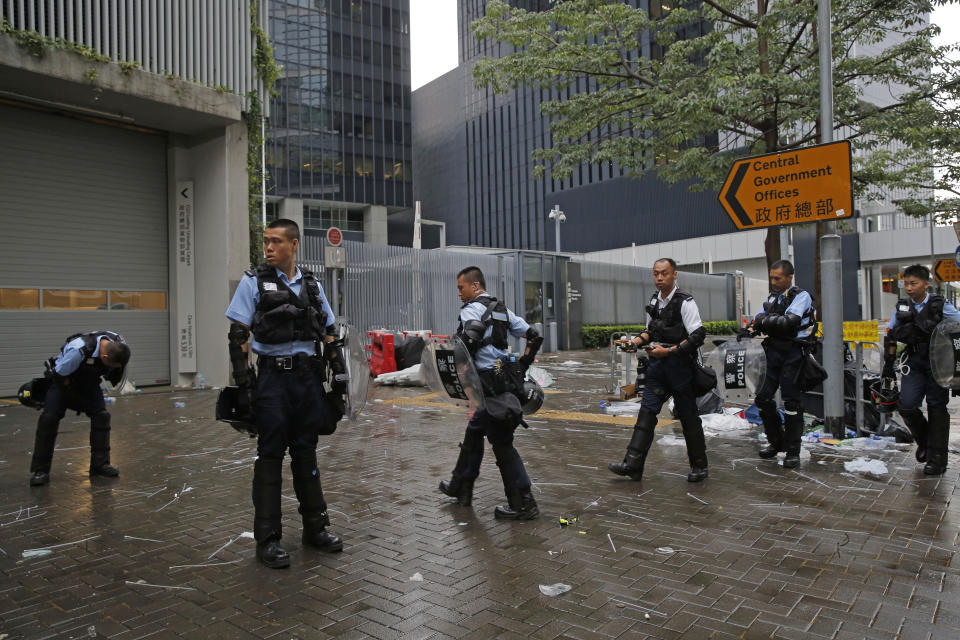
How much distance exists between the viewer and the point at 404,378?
14.1 metres

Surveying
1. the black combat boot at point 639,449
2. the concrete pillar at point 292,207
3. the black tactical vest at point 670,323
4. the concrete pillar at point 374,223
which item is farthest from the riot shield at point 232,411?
the concrete pillar at point 374,223

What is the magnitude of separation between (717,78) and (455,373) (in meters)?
8.33

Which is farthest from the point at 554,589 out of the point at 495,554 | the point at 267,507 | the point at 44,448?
the point at 44,448

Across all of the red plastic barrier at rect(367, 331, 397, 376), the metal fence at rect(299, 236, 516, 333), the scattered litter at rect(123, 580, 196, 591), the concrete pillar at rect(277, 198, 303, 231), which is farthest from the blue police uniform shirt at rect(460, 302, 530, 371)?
the concrete pillar at rect(277, 198, 303, 231)

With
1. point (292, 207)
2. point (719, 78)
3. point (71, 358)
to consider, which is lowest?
point (71, 358)

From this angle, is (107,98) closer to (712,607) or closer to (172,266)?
(172,266)

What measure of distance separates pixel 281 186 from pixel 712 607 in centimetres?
5767

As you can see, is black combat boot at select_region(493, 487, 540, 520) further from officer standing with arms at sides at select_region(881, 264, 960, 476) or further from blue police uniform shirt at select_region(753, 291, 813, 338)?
officer standing with arms at sides at select_region(881, 264, 960, 476)

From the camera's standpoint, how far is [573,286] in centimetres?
2523

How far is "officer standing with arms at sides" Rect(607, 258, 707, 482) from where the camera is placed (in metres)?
5.73

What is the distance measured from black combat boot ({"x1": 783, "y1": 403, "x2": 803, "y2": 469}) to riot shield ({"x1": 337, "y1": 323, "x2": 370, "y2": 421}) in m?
4.00

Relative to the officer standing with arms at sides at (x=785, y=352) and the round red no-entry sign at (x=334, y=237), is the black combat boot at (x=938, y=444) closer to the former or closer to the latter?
the officer standing with arms at sides at (x=785, y=352)

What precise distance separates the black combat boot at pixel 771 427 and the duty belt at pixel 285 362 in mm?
4422

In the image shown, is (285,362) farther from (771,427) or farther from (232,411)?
(771,427)
